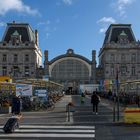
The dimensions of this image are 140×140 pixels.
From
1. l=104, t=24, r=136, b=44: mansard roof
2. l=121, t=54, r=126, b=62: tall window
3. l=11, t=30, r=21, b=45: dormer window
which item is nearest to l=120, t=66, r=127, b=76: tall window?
l=121, t=54, r=126, b=62: tall window

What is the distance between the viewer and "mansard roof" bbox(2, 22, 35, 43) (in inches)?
4904

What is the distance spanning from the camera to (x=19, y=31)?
125250 millimetres

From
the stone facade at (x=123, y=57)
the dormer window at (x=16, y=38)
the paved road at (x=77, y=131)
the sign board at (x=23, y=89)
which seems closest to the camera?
the paved road at (x=77, y=131)

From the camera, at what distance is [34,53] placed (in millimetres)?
122250

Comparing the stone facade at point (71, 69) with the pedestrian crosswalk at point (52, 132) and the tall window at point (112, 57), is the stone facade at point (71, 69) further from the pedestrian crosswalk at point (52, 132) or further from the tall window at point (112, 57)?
the pedestrian crosswalk at point (52, 132)

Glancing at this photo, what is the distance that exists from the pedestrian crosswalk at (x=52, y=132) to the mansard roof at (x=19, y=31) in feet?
345

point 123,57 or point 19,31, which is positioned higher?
point 19,31

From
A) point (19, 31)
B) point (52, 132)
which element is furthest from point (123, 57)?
point (52, 132)

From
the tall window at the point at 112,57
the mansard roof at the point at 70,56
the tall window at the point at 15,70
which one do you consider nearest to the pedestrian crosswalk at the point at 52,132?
the tall window at the point at 15,70

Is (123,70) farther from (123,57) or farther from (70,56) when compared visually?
(70,56)

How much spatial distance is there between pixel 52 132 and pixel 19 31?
357 feet

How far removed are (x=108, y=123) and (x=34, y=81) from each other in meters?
19.0

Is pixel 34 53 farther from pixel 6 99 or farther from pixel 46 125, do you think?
pixel 46 125

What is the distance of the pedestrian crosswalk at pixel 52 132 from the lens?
16828 millimetres
